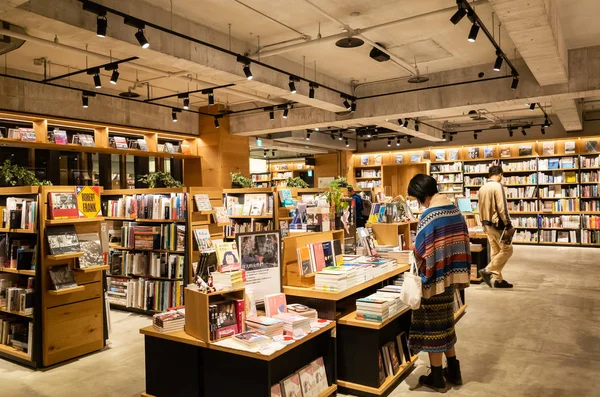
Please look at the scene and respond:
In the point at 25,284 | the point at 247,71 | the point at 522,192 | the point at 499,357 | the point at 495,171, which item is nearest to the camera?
the point at 499,357

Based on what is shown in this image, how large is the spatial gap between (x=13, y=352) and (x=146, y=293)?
6.21ft

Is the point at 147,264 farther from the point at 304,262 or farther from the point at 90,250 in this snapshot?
the point at 304,262

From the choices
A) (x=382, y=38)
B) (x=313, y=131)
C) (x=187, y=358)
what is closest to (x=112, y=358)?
(x=187, y=358)

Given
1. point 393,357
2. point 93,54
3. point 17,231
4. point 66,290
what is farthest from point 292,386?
point 93,54

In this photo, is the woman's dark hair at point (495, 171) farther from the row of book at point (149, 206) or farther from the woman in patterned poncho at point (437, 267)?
the row of book at point (149, 206)

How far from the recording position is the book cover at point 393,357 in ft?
12.7

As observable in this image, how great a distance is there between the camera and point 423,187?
145 inches

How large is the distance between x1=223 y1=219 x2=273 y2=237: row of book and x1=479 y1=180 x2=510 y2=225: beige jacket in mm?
3449

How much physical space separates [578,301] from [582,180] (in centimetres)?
802

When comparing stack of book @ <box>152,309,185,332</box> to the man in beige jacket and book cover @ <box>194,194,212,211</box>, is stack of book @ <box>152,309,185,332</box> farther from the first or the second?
the man in beige jacket

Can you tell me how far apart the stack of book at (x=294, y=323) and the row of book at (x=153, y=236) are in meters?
3.16

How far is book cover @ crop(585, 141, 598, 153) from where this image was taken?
1295 cm

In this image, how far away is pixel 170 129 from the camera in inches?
433

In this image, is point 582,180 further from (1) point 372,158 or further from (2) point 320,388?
(2) point 320,388
